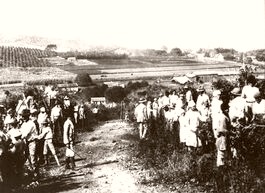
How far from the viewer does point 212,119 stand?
11.1m

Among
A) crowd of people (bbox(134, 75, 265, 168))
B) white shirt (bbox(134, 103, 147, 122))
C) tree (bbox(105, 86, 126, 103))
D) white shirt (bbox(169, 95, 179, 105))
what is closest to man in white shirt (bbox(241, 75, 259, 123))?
crowd of people (bbox(134, 75, 265, 168))

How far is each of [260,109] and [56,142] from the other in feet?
27.3

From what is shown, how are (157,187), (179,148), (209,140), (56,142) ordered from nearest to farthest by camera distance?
1. (157,187)
2. (209,140)
3. (179,148)
4. (56,142)

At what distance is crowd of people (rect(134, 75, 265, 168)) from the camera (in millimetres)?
8828

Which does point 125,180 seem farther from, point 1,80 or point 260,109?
point 1,80

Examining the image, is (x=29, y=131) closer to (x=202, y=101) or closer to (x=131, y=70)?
(x=202, y=101)

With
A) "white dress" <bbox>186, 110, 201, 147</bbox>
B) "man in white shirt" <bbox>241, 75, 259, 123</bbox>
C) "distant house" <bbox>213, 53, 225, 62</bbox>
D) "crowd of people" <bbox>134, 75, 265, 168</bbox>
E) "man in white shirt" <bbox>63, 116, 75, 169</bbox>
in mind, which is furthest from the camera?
"distant house" <bbox>213, 53, 225, 62</bbox>

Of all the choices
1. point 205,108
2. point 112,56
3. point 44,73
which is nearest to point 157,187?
point 205,108

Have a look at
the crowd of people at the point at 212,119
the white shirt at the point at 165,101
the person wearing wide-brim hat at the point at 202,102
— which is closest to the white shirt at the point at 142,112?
the crowd of people at the point at 212,119

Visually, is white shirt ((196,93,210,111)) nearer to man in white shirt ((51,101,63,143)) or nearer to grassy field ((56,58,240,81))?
man in white shirt ((51,101,63,143))

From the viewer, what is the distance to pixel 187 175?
30.0ft

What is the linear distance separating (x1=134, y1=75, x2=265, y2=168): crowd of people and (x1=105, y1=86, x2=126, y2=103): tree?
31.9m

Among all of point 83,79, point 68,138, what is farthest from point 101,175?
point 83,79

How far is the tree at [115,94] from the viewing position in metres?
47.3
